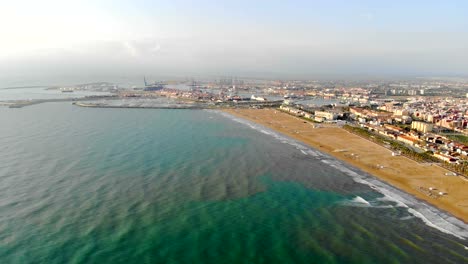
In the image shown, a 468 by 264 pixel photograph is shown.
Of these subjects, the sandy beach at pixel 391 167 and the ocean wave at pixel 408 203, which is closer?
the ocean wave at pixel 408 203

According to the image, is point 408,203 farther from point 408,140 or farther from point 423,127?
point 423,127

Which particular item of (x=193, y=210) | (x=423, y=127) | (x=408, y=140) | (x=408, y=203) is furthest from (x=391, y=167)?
(x=423, y=127)

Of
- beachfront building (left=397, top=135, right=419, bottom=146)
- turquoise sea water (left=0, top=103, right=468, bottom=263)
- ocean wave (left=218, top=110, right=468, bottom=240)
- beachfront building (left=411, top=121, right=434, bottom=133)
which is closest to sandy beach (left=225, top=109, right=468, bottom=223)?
ocean wave (left=218, top=110, right=468, bottom=240)

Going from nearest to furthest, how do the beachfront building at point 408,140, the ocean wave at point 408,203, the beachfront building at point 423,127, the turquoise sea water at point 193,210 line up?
the turquoise sea water at point 193,210, the ocean wave at point 408,203, the beachfront building at point 408,140, the beachfront building at point 423,127

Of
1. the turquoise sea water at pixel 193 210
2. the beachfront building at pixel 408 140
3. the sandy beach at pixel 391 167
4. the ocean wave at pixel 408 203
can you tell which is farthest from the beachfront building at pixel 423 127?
the turquoise sea water at pixel 193 210

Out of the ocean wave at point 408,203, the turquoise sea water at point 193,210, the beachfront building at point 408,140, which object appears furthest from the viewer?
the beachfront building at point 408,140

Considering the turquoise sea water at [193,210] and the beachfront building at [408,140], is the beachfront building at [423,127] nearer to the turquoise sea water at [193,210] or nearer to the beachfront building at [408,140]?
the beachfront building at [408,140]

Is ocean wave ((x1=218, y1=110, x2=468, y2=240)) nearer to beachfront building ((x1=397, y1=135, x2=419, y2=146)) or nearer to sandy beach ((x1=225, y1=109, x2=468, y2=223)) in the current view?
sandy beach ((x1=225, y1=109, x2=468, y2=223))
